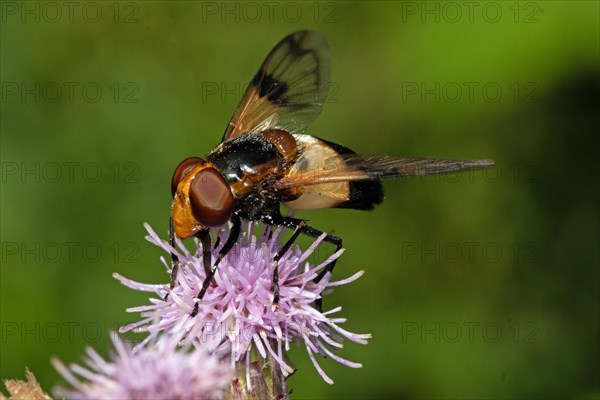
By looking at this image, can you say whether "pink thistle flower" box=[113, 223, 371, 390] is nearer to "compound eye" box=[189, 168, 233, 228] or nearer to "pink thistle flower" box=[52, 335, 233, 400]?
"compound eye" box=[189, 168, 233, 228]

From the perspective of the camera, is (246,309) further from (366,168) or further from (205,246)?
(366,168)

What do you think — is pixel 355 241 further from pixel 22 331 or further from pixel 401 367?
pixel 22 331

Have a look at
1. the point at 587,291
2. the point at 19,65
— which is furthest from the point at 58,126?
the point at 587,291

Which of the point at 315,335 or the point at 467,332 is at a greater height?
the point at 315,335

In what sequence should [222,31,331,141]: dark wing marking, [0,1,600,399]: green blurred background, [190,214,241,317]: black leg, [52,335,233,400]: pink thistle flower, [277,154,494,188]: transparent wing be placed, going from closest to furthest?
1. [52,335,233,400]: pink thistle flower
2. [277,154,494,188]: transparent wing
3. [190,214,241,317]: black leg
4. [222,31,331,141]: dark wing marking
5. [0,1,600,399]: green blurred background

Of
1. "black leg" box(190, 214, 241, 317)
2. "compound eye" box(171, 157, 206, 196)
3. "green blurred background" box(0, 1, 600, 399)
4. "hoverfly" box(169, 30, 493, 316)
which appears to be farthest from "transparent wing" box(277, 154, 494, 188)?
"green blurred background" box(0, 1, 600, 399)

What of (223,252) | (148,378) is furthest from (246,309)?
(148,378)

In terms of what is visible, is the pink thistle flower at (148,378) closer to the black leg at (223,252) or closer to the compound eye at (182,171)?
the black leg at (223,252)
